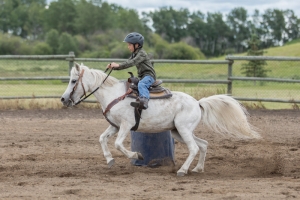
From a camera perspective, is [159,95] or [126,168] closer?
[159,95]

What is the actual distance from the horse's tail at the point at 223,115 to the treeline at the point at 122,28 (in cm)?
4458

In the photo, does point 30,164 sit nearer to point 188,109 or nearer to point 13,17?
point 188,109

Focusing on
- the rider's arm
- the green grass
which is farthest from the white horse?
the green grass

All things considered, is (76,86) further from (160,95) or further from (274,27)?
(274,27)

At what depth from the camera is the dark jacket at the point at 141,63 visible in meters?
8.38

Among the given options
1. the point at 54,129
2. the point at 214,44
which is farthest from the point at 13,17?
the point at 54,129

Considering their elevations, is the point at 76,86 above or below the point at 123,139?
above

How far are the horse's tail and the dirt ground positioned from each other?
2.07ft

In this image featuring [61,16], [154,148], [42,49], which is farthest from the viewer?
[61,16]

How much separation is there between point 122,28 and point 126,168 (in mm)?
75441

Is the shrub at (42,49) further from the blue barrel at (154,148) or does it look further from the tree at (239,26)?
the blue barrel at (154,148)

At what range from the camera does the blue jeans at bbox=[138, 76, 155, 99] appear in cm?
824

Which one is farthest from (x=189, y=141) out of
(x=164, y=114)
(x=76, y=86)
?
(x=76, y=86)

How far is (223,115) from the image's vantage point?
8.86 meters
